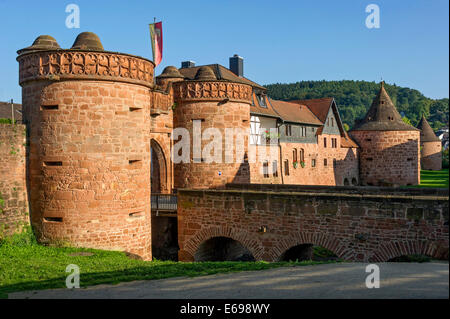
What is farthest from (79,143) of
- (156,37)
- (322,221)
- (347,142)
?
(347,142)

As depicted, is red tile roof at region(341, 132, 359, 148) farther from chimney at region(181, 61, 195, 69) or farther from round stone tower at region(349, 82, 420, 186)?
chimney at region(181, 61, 195, 69)

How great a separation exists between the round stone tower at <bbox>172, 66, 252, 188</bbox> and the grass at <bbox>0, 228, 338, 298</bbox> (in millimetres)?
6003

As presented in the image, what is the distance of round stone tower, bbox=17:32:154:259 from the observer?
13.3m

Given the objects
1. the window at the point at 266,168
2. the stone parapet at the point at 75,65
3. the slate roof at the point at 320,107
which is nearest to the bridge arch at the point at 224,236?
the stone parapet at the point at 75,65

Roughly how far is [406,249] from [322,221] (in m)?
2.55

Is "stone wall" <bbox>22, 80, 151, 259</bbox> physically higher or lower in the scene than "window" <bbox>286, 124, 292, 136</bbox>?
lower

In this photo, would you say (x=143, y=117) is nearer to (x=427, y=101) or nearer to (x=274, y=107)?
(x=274, y=107)

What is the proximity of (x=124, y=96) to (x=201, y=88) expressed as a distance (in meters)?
5.11

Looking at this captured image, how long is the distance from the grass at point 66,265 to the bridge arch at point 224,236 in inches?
138

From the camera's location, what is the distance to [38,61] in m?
13.5

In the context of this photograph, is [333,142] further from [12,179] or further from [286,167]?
[12,179]

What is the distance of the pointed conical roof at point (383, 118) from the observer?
38969mm

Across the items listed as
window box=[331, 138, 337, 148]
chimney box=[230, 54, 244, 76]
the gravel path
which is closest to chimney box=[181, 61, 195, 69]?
chimney box=[230, 54, 244, 76]
